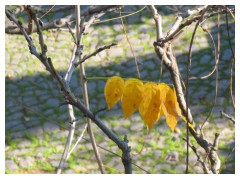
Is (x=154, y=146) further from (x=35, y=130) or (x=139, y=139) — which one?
(x=35, y=130)

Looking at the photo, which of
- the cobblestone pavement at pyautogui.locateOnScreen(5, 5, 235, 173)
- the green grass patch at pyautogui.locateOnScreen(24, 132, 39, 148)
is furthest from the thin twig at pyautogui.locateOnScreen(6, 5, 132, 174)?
the green grass patch at pyautogui.locateOnScreen(24, 132, 39, 148)

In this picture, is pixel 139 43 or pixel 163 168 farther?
pixel 139 43

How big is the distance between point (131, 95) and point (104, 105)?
4.20 meters

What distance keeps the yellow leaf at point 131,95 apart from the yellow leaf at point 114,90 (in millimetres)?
23

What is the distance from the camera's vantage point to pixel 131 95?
146 cm

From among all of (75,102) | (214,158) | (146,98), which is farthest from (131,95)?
(214,158)

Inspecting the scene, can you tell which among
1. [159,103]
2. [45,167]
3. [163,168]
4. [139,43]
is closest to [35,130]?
[45,167]

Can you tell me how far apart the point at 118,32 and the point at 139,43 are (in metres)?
0.38

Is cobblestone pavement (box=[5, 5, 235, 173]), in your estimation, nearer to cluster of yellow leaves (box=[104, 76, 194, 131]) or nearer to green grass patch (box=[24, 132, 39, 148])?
green grass patch (box=[24, 132, 39, 148])

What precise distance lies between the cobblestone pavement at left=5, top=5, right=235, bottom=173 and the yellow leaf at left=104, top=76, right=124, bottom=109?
216 cm

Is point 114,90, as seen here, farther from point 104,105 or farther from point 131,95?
point 104,105

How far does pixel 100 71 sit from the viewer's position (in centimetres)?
631

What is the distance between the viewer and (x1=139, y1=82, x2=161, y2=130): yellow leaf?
4.75 ft

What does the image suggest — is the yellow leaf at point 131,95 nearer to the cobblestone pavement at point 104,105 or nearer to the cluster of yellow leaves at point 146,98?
the cluster of yellow leaves at point 146,98
